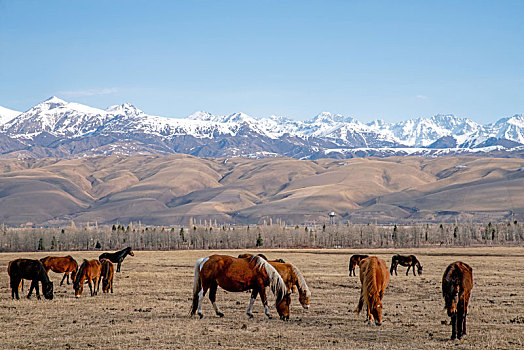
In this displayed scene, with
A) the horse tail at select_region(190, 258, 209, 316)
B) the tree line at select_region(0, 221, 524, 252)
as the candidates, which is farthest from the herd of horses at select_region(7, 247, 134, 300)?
the tree line at select_region(0, 221, 524, 252)

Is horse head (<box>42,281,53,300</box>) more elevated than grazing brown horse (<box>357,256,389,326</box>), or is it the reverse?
grazing brown horse (<box>357,256,389,326</box>)

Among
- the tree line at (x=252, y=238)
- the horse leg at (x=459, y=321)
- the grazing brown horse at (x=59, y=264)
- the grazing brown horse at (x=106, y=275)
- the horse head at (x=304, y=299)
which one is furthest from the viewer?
the tree line at (x=252, y=238)

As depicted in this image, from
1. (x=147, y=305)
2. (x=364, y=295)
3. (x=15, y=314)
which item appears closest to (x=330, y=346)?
(x=364, y=295)

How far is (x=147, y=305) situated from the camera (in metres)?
28.6

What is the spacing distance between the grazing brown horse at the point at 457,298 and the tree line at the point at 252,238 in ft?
461

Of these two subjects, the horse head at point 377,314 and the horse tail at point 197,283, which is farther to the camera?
the horse tail at point 197,283

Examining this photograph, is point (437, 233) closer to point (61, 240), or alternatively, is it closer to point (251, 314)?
point (61, 240)

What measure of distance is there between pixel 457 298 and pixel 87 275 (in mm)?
20676

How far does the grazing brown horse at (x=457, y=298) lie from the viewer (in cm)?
2005

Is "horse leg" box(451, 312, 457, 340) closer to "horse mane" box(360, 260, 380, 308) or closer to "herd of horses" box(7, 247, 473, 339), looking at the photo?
"herd of horses" box(7, 247, 473, 339)

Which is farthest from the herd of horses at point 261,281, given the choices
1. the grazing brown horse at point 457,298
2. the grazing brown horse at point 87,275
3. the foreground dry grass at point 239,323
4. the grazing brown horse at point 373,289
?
the grazing brown horse at point 87,275

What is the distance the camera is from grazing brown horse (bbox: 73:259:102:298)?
3167cm

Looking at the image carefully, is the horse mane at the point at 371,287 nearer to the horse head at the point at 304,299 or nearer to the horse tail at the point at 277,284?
the horse tail at the point at 277,284

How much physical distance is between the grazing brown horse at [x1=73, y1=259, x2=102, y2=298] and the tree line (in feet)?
417
